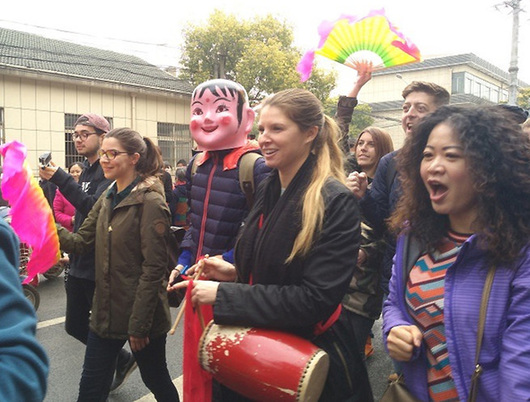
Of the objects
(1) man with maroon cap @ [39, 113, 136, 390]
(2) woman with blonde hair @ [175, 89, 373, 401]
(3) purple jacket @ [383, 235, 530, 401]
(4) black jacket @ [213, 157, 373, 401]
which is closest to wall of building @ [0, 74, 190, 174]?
(1) man with maroon cap @ [39, 113, 136, 390]

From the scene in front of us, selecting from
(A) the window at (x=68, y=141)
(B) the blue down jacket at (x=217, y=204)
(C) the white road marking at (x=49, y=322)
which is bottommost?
(C) the white road marking at (x=49, y=322)

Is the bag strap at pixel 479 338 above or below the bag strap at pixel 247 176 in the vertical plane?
below

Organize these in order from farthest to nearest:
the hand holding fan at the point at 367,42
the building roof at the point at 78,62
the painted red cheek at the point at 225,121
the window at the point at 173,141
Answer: the window at the point at 173,141 → the building roof at the point at 78,62 → the hand holding fan at the point at 367,42 → the painted red cheek at the point at 225,121

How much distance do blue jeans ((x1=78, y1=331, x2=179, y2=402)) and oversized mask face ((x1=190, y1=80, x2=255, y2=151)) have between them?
1229 mm

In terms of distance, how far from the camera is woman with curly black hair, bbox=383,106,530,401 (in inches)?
53.5

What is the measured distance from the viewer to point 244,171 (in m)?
2.73

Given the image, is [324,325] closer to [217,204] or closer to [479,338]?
[479,338]

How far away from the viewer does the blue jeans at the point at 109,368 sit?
266cm

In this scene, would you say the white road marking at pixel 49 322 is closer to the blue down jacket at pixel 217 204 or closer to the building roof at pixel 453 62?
the blue down jacket at pixel 217 204

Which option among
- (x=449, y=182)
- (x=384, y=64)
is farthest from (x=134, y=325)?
(x=384, y=64)

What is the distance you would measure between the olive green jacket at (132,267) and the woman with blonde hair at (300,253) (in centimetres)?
90

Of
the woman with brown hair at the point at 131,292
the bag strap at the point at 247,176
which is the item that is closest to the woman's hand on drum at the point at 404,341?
the bag strap at the point at 247,176

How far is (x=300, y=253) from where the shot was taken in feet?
5.66

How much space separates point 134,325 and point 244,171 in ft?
3.47
